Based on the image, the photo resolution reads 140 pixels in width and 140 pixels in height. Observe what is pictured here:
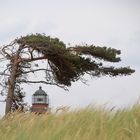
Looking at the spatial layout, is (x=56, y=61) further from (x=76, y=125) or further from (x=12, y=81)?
(x=76, y=125)

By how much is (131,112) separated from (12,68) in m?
12.0

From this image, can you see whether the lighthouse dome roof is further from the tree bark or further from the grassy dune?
the grassy dune

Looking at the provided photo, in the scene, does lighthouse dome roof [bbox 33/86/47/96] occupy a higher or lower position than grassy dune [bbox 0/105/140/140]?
higher

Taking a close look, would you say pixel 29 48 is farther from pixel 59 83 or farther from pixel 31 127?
pixel 31 127

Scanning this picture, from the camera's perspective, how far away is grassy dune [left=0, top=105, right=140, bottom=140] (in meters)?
4.86

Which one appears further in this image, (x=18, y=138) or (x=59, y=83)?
(x=59, y=83)

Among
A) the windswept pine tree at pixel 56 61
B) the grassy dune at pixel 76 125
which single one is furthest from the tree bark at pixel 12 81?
the grassy dune at pixel 76 125

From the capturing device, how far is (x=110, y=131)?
16.3ft

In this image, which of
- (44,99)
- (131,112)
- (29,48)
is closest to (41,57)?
(29,48)

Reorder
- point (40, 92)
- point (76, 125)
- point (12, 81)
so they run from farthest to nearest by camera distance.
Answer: point (12, 81) < point (40, 92) < point (76, 125)

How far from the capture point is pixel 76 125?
531 centimetres

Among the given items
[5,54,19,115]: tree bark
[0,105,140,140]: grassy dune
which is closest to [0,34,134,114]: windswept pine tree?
[5,54,19,115]: tree bark

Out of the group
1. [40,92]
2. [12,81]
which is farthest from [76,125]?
[12,81]

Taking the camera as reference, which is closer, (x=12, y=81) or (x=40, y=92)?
(x=40, y=92)
